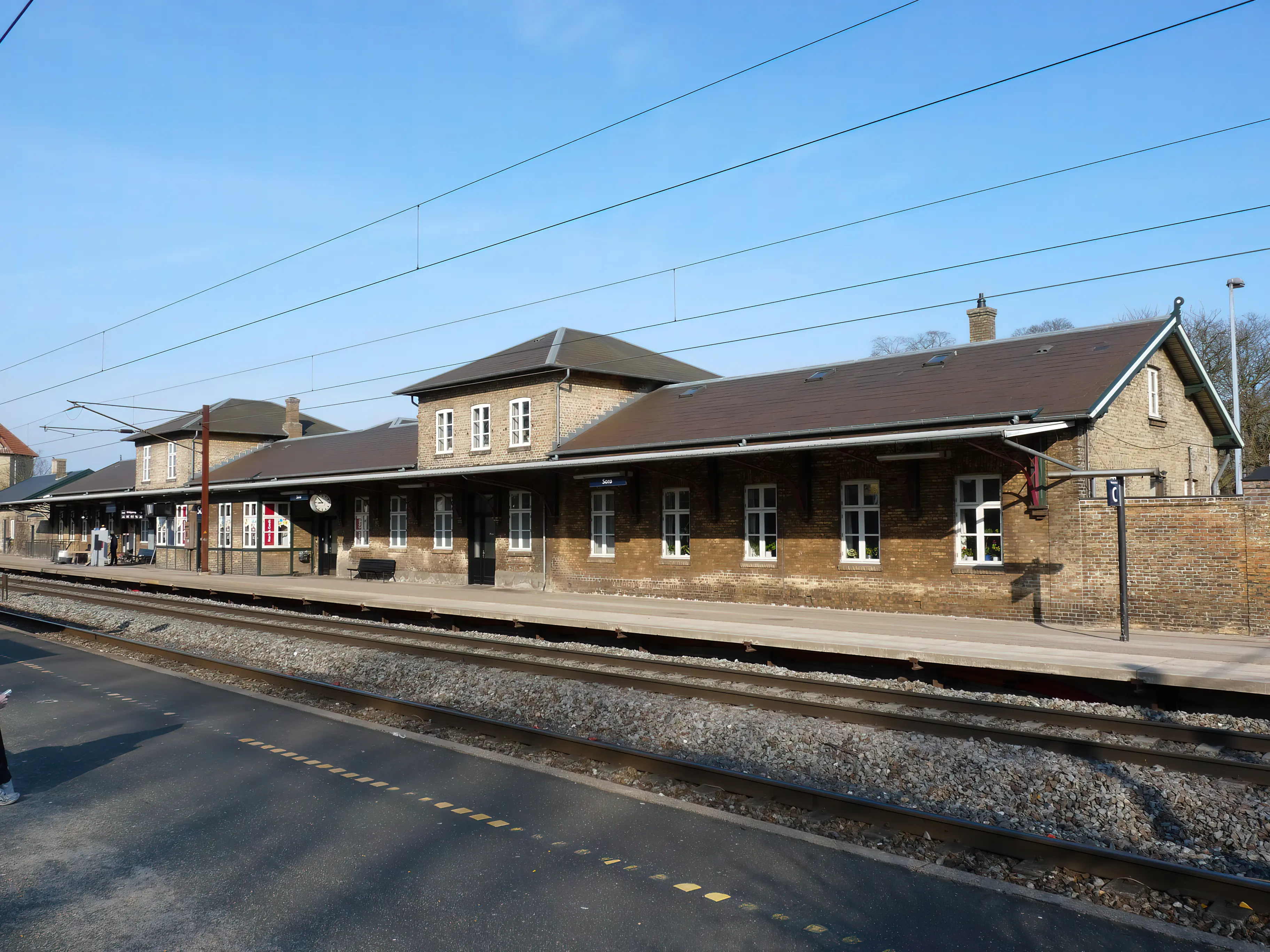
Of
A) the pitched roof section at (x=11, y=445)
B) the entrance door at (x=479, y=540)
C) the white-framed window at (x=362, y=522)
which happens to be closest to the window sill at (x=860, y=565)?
the entrance door at (x=479, y=540)

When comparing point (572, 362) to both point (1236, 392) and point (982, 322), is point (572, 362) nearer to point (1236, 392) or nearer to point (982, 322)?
point (982, 322)

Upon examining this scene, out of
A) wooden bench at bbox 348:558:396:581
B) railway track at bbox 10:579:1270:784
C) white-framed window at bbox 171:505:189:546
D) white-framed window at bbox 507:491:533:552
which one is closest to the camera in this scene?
railway track at bbox 10:579:1270:784

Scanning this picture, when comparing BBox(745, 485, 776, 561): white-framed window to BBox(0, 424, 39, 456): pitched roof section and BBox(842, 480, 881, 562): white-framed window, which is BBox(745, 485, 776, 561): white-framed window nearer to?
BBox(842, 480, 881, 562): white-framed window

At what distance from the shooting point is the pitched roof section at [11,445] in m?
92.8

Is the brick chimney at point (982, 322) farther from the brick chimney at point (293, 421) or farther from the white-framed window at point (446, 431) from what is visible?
the brick chimney at point (293, 421)

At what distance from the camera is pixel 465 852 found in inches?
243

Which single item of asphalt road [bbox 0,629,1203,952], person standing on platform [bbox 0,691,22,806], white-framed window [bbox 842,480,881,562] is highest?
white-framed window [bbox 842,480,881,562]

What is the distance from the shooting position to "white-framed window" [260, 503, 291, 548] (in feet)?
116

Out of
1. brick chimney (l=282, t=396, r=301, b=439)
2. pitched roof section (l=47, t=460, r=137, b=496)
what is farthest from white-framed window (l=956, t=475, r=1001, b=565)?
pitched roof section (l=47, t=460, r=137, b=496)

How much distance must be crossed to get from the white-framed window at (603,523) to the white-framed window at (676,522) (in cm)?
164

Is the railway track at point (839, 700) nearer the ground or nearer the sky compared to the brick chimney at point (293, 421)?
nearer the ground

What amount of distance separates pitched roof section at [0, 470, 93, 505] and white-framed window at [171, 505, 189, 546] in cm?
2197

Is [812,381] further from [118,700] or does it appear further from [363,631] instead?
[118,700]

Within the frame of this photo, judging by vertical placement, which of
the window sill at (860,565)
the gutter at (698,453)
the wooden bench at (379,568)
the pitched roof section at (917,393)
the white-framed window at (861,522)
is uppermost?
the pitched roof section at (917,393)
